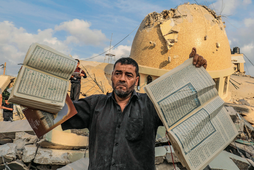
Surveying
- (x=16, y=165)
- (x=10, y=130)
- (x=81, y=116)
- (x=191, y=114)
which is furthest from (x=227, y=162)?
(x=10, y=130)

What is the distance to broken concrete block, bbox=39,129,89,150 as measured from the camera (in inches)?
153

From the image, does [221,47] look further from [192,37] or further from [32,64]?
[32,64]

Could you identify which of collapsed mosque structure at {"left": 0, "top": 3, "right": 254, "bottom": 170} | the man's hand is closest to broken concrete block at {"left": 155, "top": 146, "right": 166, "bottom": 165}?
collapsed mosque structure at {"left": 0, "top": 3, "right": 254, "bottom": 170}

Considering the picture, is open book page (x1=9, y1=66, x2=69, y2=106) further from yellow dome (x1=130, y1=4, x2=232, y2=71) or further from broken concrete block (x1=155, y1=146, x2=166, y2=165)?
yellow dome (x1=130, y1=4, x2=232, y2=71)

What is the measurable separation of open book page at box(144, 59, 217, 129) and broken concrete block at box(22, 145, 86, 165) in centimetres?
304

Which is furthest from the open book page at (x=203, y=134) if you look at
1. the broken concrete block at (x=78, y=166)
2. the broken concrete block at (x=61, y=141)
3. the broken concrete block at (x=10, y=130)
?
the broken concrete block at (x=10, y=130)

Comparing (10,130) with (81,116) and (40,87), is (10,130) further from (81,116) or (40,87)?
(40,87)

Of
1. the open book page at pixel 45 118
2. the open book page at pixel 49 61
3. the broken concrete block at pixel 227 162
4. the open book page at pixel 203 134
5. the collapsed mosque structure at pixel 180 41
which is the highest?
the collapsed mosque structure at pixel 180 41

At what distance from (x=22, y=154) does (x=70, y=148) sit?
3.40 feet

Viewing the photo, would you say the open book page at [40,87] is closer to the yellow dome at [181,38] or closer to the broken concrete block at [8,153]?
the broken concrete block at [8,153]

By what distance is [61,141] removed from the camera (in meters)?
4.06

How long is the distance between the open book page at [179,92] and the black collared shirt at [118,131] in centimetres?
31

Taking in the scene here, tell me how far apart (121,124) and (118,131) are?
3.2 inches

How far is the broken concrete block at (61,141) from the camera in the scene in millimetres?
3898
